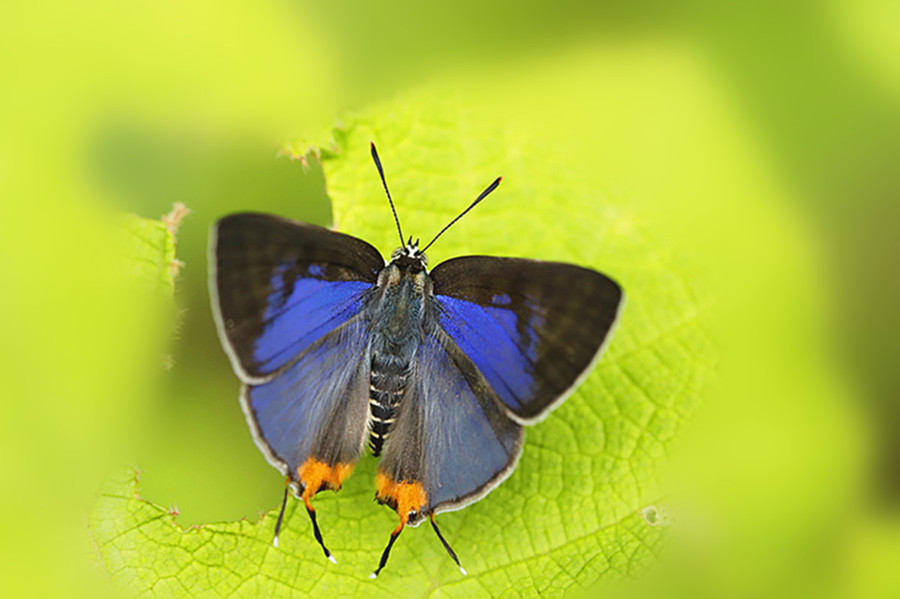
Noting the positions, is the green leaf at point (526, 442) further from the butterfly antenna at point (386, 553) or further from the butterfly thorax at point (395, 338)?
the butterfly thorax at point (395, 338)

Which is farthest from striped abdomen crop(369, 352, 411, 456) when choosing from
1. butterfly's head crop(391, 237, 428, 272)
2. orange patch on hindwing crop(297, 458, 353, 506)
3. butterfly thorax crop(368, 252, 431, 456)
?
butterfly's head crop(391, 237, 428, 272)

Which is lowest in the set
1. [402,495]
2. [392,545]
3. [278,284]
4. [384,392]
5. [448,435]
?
[392,545]

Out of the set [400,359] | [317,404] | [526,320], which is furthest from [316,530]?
[526,320]

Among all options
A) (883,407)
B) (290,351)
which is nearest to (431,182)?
(290,351)

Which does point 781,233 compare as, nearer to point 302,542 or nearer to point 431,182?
point 431,182

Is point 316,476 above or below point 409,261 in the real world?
below

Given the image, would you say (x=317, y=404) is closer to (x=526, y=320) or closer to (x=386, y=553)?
(x=386, y=553)
